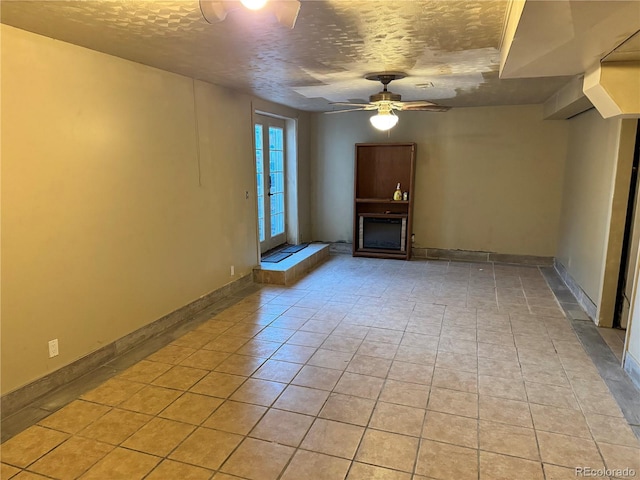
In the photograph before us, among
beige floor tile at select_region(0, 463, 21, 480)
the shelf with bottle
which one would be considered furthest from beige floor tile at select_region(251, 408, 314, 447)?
the shelf with bottle

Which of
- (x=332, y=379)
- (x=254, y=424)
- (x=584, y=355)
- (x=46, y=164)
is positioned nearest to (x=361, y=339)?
(x=332, y=379)

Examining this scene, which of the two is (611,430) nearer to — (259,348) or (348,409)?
(348,409)

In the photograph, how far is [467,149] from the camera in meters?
6.25

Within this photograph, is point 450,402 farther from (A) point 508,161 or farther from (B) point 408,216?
(A) point 508,161

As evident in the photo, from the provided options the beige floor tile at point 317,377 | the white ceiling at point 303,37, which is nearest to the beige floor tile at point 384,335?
the beige floor tile at point 317,377

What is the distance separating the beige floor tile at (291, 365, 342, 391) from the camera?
288 centimetres

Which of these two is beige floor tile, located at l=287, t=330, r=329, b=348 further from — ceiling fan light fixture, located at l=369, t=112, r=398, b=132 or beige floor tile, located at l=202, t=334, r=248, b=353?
ceiling fan light fixture, located at l=369, t=112, r=398, b=132

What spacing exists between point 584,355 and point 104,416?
347cm

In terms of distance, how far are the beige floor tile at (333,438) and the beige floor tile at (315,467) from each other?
0.15 ft

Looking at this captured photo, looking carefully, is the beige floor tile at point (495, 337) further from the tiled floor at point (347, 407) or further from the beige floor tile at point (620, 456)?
the beige floor tile at point (620, 456)

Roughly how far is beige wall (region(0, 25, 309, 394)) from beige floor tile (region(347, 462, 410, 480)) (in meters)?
2.12

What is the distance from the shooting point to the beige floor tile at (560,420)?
2379 mm

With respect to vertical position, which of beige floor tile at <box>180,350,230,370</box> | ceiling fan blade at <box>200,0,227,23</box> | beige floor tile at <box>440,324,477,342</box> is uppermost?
ceiling fan blade at <box>200,0,227,23</box>

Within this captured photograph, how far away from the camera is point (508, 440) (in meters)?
2.31
